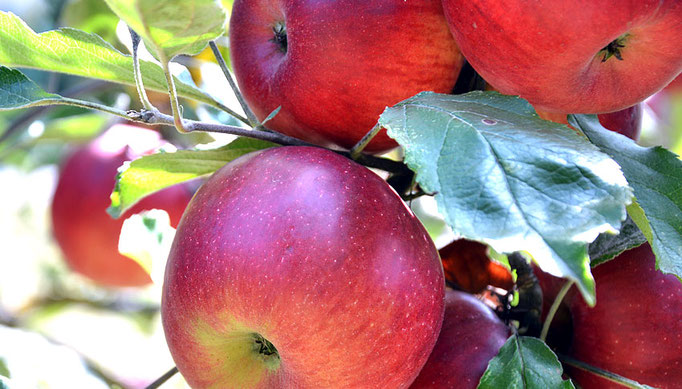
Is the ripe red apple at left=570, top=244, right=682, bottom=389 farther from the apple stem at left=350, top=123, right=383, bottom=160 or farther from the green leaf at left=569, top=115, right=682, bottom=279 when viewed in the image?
the apple stem at left=350, top=123, right=383, bottom=160

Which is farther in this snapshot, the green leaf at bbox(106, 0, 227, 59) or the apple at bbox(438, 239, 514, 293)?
the apple at bbox(438, 239, 514, 293)

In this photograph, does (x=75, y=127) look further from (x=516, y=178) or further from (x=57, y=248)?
(x=516, y=178)

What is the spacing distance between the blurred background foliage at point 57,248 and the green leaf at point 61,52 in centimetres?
17

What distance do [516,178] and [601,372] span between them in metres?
0.33

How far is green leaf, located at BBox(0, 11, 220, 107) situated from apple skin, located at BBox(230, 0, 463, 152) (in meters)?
0.14

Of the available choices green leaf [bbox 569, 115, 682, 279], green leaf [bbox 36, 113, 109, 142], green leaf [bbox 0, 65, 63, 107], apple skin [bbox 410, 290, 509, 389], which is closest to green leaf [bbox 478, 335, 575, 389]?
apple skin [bbox 410, 290, 509, 389]

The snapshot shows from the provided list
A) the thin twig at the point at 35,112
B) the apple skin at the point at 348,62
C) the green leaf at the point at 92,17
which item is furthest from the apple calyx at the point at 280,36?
the green leaf at the point at 92,17

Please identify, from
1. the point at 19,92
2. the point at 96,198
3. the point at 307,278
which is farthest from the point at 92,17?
the point at 307,278

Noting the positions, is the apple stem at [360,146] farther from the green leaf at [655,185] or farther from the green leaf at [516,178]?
the green leaf at [655,185]

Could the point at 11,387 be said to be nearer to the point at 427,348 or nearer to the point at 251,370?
the point at 251,370

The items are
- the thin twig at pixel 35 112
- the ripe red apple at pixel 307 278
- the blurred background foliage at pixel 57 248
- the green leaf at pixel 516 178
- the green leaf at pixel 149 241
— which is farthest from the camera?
the thin twig at pixel 35 112

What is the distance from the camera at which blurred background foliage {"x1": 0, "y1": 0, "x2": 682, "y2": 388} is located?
120 cm

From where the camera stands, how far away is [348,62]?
27.3 inches

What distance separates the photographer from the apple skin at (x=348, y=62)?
0.68 m
